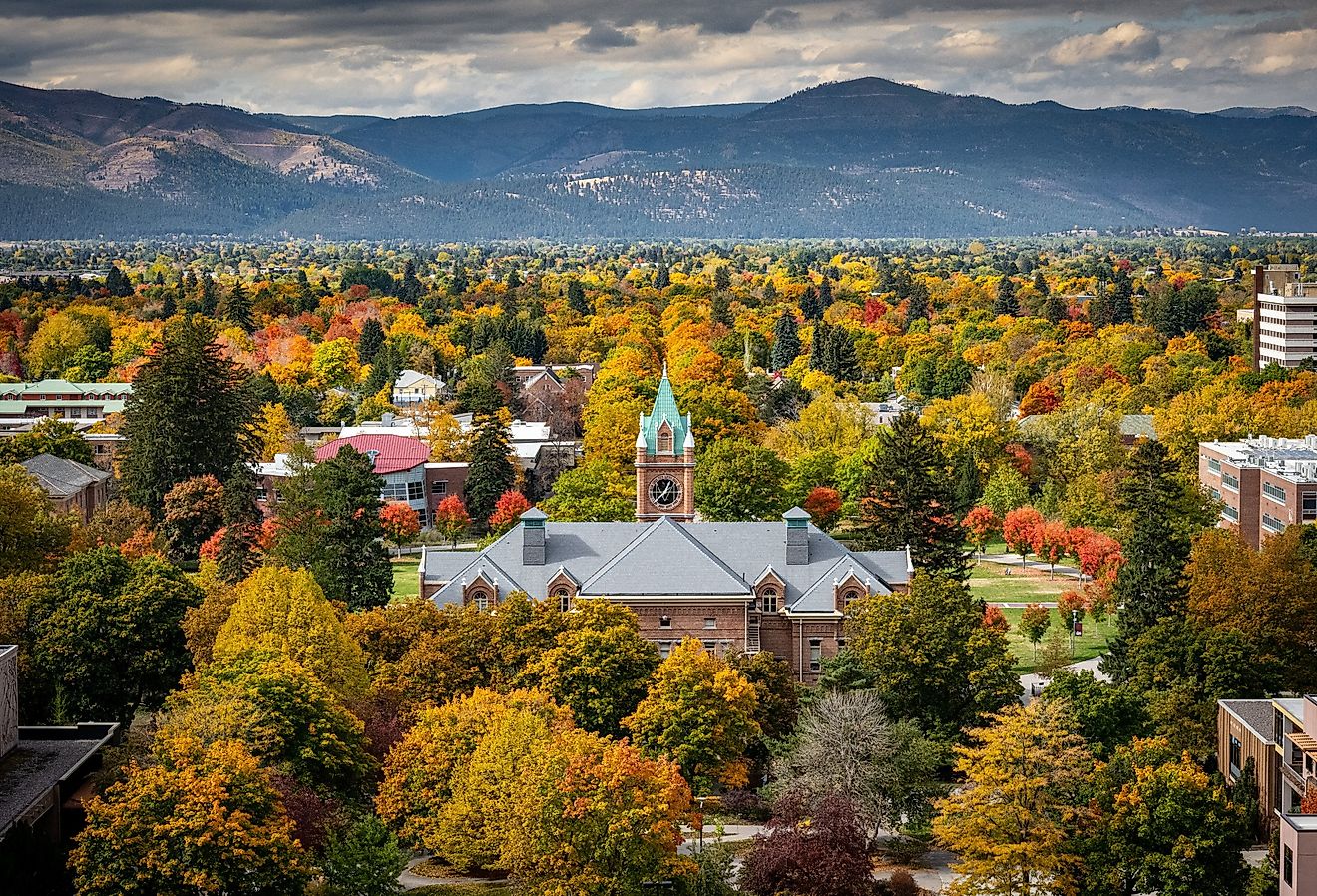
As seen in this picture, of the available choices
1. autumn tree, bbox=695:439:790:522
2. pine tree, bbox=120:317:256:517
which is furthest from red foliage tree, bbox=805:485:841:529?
pine tree, bbox=120:317:256:517

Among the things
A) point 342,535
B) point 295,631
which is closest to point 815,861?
point 295,631

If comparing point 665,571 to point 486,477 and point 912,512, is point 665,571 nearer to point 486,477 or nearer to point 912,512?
point 912,512

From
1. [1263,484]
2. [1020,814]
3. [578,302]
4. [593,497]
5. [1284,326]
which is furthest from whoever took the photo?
[578,302]

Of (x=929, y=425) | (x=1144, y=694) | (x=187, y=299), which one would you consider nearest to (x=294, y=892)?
(x=1144, y=694)

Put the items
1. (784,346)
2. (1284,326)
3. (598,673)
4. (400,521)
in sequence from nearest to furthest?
(598,673)
(400,521)
(1284,326)
(784,346)

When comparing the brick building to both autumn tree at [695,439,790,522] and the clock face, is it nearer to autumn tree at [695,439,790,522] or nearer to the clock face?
the clock face

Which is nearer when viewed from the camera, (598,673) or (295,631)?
(598,673)

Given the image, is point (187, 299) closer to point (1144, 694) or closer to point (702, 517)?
point (702, 517)

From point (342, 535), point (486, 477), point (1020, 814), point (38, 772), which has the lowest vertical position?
point (1020, 814)
